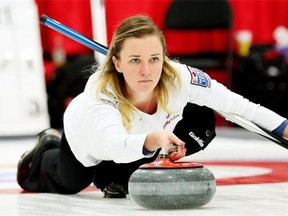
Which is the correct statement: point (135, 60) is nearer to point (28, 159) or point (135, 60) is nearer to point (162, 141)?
point (162, 141)

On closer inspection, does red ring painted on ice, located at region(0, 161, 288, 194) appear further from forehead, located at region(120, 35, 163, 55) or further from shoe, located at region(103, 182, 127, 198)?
forehead, located at region(120, 35, 163, 55)

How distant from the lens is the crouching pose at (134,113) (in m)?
2.95

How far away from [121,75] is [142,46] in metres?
0.24

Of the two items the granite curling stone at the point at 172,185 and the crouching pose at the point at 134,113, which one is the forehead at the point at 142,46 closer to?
the crouching pose at the point at 134,113

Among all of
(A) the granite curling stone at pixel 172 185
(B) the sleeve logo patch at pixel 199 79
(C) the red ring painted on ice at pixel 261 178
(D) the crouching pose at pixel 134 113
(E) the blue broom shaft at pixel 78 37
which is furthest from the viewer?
(C) the red ring painted on ice at pixel 261 178

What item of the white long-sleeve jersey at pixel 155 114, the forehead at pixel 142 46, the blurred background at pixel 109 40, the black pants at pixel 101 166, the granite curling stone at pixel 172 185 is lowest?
the blurred background at pixel 109 40

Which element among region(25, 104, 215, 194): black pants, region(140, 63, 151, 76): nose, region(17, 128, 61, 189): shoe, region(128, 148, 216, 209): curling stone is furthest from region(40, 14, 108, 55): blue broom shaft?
region(128, 148, 216, 209): curling stone

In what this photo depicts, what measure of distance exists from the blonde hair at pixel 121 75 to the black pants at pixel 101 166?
42cm

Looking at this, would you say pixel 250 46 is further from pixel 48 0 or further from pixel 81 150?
pixel 81 150

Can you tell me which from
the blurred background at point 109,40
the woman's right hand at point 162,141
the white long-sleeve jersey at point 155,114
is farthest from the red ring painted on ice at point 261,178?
the blurred background at point 109,40

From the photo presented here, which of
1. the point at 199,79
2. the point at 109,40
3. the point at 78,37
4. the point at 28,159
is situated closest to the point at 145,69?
the point at 199,79

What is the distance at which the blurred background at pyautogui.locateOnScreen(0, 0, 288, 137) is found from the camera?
8.20 m

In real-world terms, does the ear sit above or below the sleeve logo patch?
above

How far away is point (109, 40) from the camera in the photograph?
8016mm
